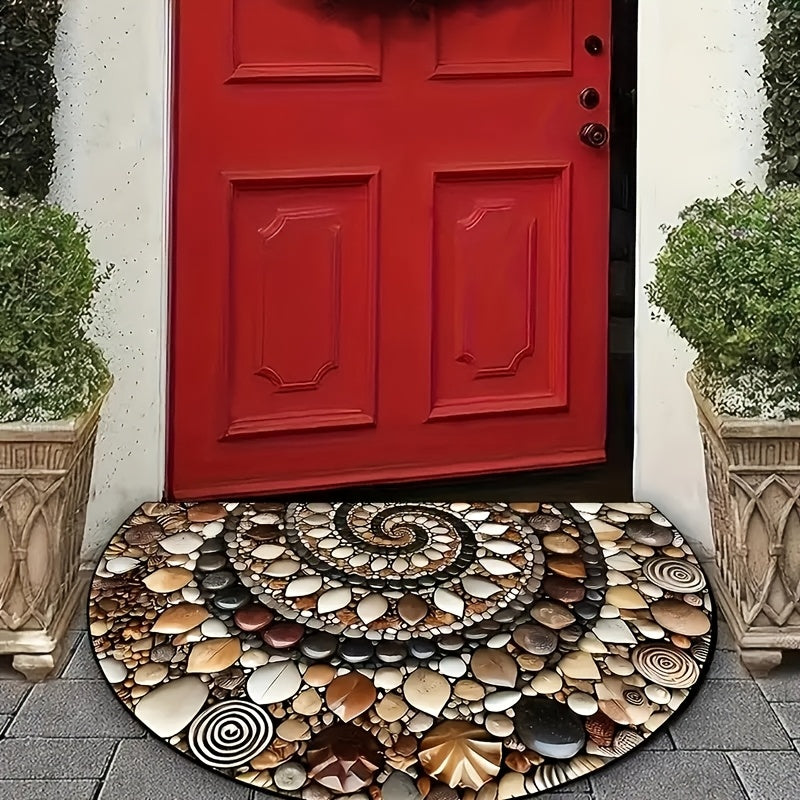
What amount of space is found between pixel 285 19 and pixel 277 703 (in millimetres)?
1380

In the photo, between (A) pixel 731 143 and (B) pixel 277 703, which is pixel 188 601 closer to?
(B) pixel 277 703

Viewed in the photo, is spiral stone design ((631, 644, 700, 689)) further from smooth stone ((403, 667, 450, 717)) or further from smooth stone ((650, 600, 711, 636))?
smooth stone ((403, 667, 450, 717))

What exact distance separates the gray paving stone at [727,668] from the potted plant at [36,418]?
1146 mm

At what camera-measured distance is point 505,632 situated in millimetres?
1703

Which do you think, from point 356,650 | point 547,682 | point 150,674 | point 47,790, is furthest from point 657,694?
point 47,790

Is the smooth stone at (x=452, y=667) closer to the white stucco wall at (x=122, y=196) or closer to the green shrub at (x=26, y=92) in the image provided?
the white stucco wall at (x=122, y=196)

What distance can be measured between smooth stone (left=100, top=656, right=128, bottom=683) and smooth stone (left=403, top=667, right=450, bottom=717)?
467 millimetres

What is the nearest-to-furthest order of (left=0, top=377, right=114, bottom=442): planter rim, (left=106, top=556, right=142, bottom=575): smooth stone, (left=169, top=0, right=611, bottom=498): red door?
(left=0, top=377, right=114, bottom=442): planter rim, (left=106, top=556, right=142, bottom=575): smooth stone, (left=169, top=0, right=611, bottom=498): red door

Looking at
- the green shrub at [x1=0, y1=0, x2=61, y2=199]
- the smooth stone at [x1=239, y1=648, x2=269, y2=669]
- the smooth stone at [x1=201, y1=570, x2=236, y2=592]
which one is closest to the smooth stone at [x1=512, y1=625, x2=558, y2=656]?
the smooth stone at [x1=239, y1=648, x2=269, y2=669]

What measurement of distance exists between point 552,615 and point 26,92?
52.5 inches

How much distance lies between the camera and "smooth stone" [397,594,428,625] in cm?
172

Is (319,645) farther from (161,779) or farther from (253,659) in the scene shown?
(161,779)

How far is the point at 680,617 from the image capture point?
5.77 feet

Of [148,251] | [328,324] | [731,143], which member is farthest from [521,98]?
[148,251]
